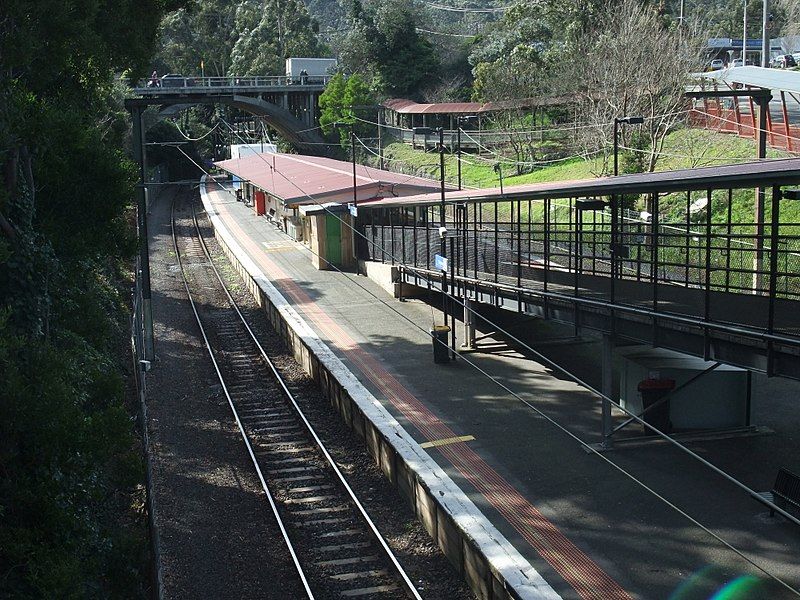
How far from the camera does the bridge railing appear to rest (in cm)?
6328

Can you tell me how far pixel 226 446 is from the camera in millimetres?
17141

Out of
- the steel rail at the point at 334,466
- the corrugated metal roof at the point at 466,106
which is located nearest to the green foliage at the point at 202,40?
the corrugated metal roof at the point at 466,106

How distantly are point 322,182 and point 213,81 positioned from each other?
42241 millimetres

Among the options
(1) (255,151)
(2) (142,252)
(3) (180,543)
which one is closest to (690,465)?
(3) (180,543)

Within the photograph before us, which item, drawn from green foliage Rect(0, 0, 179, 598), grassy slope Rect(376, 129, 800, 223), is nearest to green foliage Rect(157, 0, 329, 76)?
grassy slope Rect(376, 129, 800, 223)

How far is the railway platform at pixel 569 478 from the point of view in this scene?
1081cm

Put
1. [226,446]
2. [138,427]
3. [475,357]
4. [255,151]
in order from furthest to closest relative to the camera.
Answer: [255,151], [475,357], [138,427], [226,446]

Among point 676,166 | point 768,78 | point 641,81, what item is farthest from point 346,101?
point 768,78

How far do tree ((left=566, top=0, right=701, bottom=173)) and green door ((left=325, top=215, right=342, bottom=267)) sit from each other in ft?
35.1

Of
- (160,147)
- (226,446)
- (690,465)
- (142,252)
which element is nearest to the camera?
(690,465)

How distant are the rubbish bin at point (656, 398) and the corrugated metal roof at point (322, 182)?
64.9 feet

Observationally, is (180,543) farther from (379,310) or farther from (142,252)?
(379,310)

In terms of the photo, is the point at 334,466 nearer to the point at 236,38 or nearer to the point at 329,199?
the point at 329,199

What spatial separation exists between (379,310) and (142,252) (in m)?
6.75
